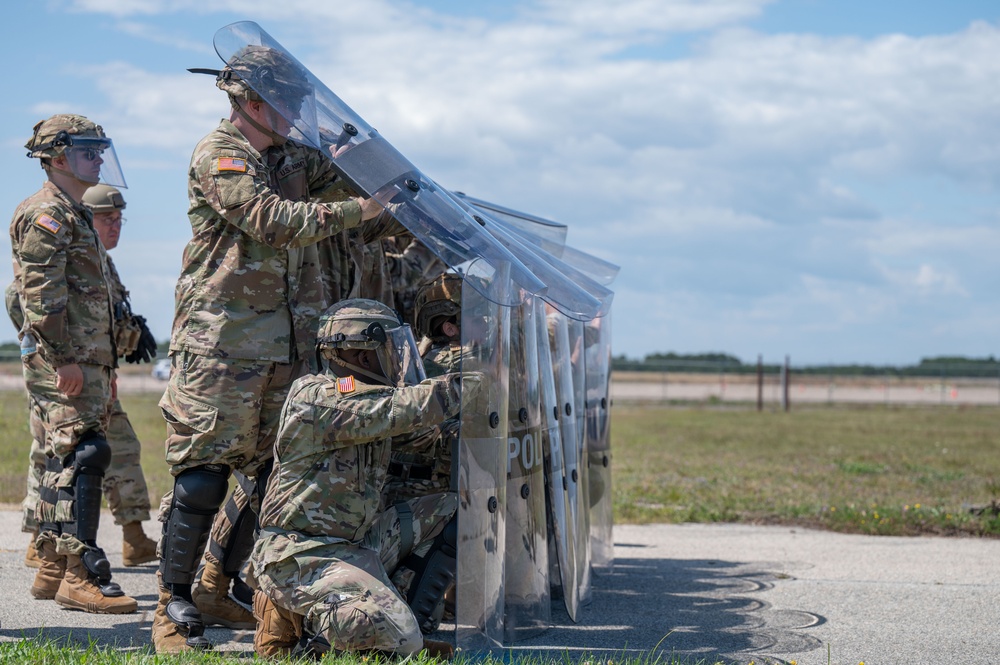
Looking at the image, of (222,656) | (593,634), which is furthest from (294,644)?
(593,634)

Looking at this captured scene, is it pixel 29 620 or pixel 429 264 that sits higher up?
pixel 429 264

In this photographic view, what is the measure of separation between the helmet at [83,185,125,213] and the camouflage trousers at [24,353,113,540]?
1.55m

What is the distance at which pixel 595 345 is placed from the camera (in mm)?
6574

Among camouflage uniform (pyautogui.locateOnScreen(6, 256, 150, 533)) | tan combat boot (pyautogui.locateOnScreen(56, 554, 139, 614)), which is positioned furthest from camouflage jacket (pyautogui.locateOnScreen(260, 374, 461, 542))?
camouflage uniform (pyautogui.locateOnScreen(6, 256, 150, 533))

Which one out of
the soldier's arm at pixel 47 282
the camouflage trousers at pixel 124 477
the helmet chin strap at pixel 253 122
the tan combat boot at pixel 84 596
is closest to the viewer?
the helmet chin strap at pixel 253 122

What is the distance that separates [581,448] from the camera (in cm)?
597

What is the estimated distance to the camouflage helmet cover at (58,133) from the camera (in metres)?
5.75

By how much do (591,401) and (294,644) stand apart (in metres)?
2.61

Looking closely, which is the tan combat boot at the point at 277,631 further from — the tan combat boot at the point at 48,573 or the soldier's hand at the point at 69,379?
the soldier's hand at the point at 69,379

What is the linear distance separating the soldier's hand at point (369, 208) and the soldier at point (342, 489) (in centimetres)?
38

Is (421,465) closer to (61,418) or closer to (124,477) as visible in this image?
(61,418)

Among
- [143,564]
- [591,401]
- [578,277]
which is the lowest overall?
[143,564]

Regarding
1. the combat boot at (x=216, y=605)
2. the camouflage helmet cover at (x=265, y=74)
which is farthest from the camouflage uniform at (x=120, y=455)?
the camouflage helmet cover at (x=265, y=74)

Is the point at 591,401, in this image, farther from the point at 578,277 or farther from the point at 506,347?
the point at 506,347
